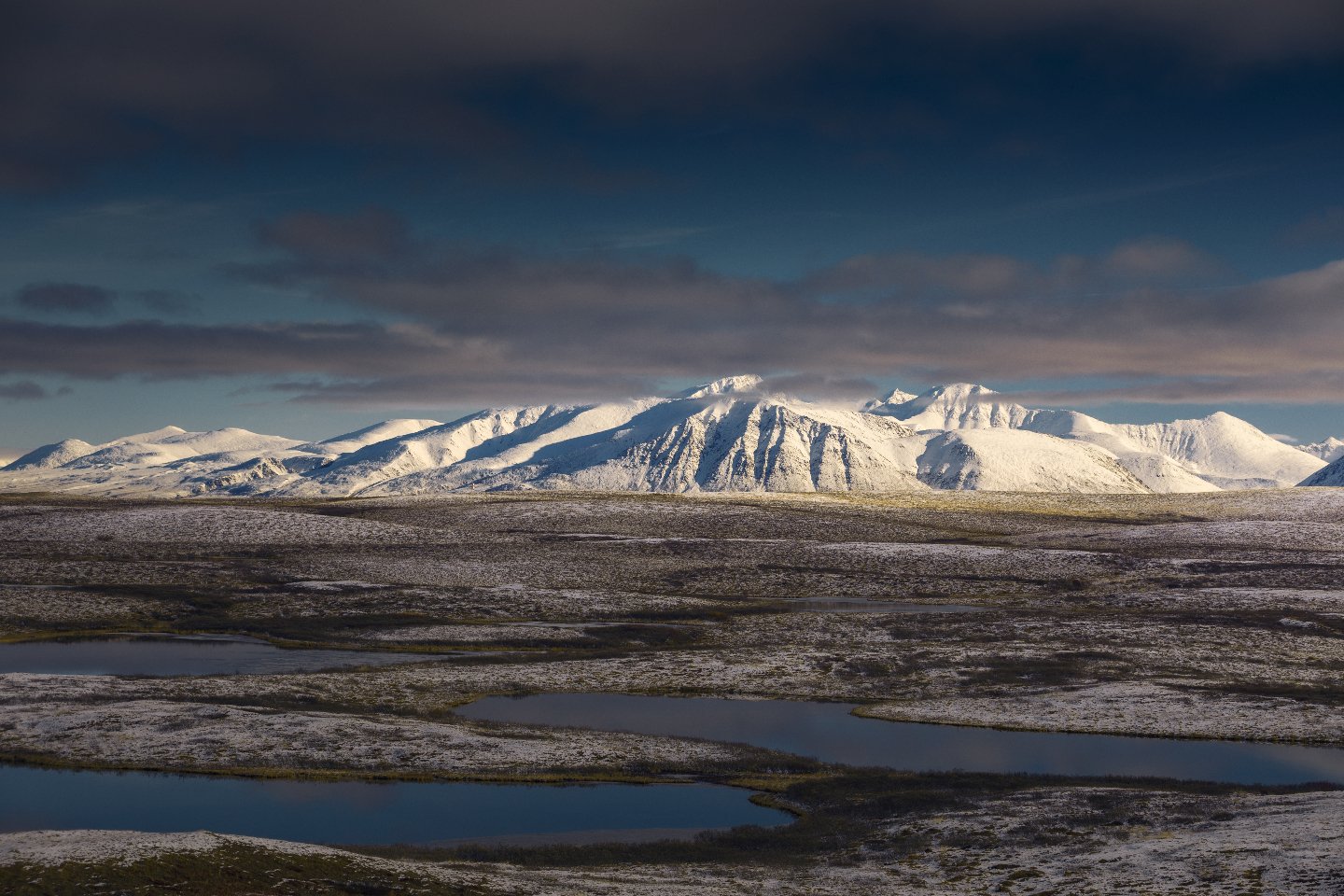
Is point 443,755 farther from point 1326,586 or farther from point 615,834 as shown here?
point 1326,586

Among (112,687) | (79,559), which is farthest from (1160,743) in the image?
(79,559)

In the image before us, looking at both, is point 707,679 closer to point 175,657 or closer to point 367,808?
point 367,808

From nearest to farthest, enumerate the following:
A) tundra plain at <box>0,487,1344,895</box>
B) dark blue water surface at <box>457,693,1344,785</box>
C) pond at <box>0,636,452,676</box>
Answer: tundra plain at <box>0,487,1344,895</box>
dark blue water surface at <box>457,693,1344,785</box>
pond at <box>0,636,452,676</box>

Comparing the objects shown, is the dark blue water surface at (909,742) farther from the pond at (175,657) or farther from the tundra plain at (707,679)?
the pond at (175,657)

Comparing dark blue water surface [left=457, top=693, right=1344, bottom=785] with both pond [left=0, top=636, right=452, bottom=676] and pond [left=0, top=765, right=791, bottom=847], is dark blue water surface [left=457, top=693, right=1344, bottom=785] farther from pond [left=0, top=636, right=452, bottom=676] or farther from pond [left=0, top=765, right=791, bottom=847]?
pond [left=0, top=636, right=452, bottom=676]

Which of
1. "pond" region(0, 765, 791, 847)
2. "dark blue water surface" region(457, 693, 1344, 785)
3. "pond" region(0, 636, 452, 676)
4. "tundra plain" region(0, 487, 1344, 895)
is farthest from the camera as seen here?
"pond" region(0, 636, 452, 676)

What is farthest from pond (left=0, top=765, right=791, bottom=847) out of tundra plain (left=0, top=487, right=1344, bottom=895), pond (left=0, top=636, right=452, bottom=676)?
pond (left=0, top=636, right=452, bottom=676)

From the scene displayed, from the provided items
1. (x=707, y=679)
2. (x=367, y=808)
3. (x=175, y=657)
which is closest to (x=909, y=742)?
(x=707, y=679)
